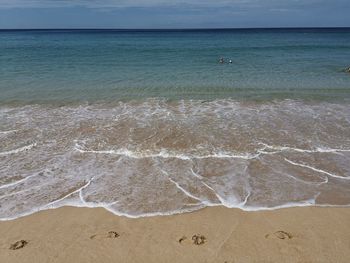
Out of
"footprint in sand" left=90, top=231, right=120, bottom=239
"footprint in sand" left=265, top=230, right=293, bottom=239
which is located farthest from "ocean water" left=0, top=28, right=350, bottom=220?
"footprint in sand" left=265, top=230, right=293, bottom=239

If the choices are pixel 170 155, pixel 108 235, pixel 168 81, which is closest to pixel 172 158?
pixel 170 155

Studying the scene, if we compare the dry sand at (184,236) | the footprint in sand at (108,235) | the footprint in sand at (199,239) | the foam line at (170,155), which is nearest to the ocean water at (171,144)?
the foam line at (170,155)

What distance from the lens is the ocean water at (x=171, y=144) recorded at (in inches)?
325

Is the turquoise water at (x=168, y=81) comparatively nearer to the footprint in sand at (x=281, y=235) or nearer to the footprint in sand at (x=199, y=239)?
the footprint in sand at (x=281, y=235)

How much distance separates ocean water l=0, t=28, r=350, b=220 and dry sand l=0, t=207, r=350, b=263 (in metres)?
0.41

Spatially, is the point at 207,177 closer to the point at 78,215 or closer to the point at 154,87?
the point at 78,215

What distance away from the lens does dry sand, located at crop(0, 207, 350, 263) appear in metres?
6.14

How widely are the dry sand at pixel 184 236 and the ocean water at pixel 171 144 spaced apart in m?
0.41

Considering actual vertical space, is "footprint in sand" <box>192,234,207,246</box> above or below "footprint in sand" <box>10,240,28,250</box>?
above

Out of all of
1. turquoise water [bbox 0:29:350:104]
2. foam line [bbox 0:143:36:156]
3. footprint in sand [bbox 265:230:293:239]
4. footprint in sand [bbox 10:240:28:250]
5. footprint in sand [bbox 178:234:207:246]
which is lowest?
footprint in sand [bbox 10:240:28:250]

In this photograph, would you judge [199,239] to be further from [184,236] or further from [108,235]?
[108,235]

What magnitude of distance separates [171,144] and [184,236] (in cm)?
514

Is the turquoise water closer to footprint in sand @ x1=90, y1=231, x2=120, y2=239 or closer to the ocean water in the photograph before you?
the ocean water

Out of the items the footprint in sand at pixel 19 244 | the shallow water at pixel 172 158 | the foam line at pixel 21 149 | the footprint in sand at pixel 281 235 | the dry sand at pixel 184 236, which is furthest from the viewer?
the foam line at pixel 21 149
